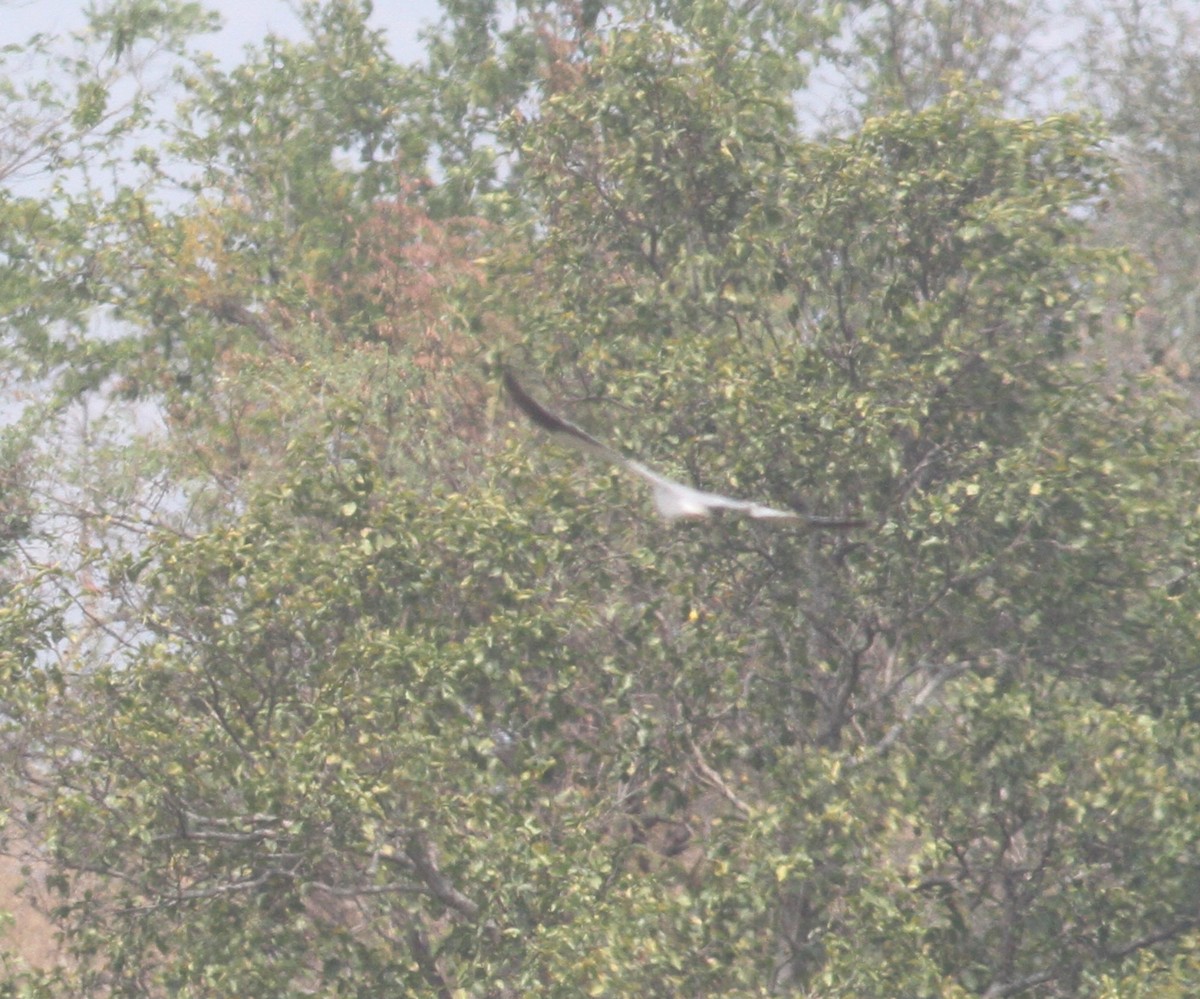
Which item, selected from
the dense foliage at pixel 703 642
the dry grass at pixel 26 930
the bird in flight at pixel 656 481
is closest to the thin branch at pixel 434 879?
the dense foliage at pixel 703 642

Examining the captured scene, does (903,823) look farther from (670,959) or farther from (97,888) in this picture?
(97,888)

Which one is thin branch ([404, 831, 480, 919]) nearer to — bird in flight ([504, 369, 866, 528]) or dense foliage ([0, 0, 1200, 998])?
dense foliage ([0, 0, 1200, 998])

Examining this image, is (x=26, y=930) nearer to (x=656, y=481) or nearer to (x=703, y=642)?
(x=703, y=642)

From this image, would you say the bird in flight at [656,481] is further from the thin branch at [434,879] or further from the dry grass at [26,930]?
the dry grass at [26,930]

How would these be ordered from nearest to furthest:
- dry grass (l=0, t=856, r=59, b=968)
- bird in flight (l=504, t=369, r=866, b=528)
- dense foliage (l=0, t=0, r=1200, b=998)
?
bird in flight (l=504, t=369, r=866, b=528)
dense foliage (l=0, t=0, r=1200, b=998)
dry grass (l=0, t=856, r=59, b=968)

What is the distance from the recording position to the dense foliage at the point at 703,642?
9.22 meters

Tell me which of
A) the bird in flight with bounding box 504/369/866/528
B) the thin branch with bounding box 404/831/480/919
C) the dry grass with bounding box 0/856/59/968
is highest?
the bird in flight with bounding box 504/369/866/528

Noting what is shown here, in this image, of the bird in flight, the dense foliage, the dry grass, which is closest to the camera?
the bird in flight

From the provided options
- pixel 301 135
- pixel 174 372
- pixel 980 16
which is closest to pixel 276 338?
pixel 174 372

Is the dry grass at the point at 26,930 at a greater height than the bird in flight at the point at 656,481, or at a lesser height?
lesser

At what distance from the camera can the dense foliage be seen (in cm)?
922

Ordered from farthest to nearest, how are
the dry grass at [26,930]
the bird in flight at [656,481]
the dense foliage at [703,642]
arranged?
the dry grass at [26,930] < the dense foliage at [703,642] < the bird in flight at [656,481]

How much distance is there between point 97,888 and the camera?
10.2 metres

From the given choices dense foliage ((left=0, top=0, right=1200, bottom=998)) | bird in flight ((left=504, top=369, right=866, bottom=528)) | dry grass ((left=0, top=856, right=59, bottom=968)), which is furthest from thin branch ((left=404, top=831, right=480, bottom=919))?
dry grass ((left=0, top=856, right=59, bottom=968))
